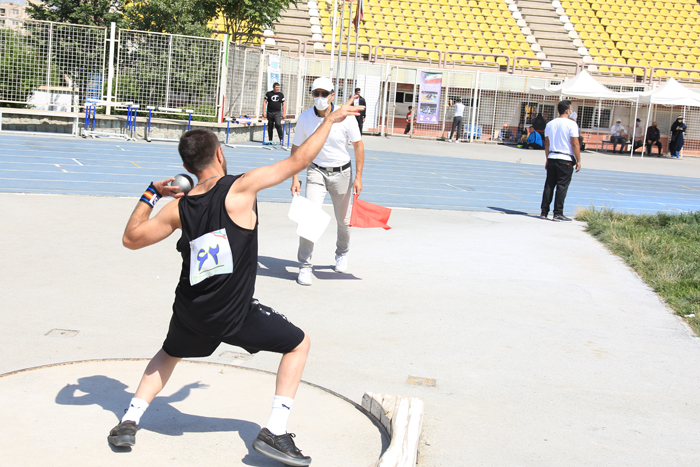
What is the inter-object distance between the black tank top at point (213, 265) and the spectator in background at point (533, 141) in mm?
27878

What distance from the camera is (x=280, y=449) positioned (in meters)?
3.19

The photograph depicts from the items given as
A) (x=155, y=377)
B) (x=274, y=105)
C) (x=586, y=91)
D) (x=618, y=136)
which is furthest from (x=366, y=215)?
(x=618, y=136)

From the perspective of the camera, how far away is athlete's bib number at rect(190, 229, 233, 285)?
311 cm

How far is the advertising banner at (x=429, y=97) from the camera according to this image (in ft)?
93.9

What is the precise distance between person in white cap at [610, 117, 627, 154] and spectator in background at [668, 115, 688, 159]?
2.01 m

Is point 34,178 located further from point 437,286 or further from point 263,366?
point 263,366

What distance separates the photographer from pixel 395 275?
24.4 feet

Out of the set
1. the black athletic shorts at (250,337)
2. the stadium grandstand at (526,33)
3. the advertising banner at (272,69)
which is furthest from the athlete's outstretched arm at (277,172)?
the stadium grandstand at (526,33)

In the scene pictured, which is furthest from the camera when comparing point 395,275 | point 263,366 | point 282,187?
point 282,187

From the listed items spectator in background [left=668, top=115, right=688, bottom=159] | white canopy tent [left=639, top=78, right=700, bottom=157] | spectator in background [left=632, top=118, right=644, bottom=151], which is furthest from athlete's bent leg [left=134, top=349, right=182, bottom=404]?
spectator in background [left=668, top=115, right=688, bottom=159]

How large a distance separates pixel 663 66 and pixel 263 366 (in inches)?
1383

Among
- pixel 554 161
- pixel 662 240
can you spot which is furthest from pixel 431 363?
pixel 554 161

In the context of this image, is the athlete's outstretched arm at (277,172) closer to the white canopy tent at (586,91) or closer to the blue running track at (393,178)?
the blue running track at (393,178)

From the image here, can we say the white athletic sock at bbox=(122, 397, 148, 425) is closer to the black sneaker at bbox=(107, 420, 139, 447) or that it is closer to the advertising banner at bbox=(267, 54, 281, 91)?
the black sneaker at bbox=(107, 420, 139, 447)
